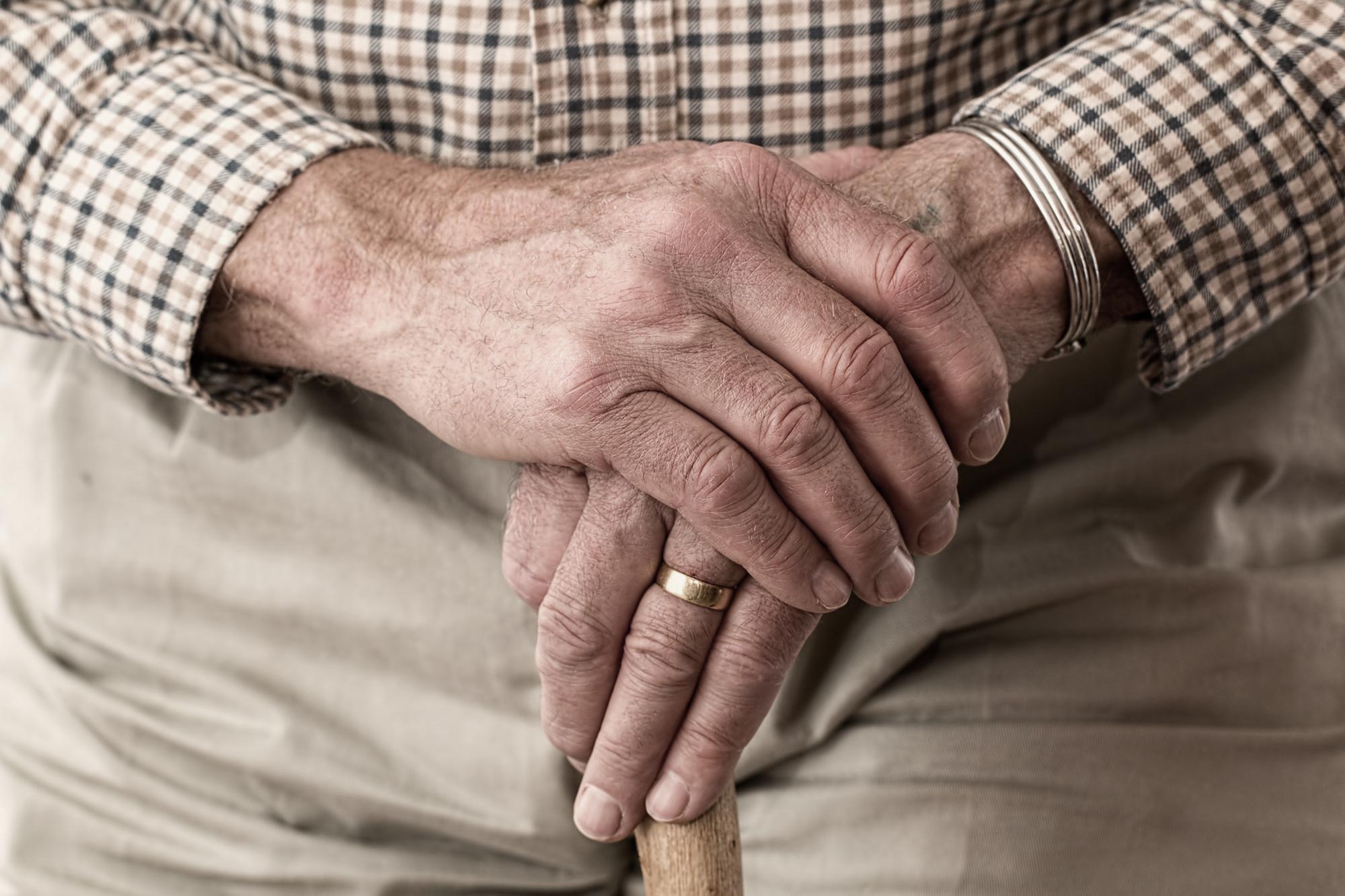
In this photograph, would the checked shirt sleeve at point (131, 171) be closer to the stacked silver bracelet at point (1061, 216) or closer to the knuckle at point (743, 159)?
the knuckle at point (743, 159)

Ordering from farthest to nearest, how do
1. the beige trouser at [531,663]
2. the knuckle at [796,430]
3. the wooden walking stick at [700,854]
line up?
1. the beige trouser at [531,663]
2. the wooden walking stick at [700,854]
3. the knuckle at [796,430]

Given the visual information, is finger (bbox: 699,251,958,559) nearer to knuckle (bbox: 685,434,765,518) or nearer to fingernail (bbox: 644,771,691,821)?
knuckle (bbox: 685,434,765,518)

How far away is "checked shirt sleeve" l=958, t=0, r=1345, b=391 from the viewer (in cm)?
86

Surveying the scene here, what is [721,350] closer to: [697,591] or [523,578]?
[697,591]

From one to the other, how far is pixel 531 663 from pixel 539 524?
0.20 m

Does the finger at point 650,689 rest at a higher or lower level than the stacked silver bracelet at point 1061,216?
lower

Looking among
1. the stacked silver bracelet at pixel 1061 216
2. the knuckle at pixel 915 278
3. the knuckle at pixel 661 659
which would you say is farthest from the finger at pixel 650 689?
the stacked silver bracelet at pixel 1061 216

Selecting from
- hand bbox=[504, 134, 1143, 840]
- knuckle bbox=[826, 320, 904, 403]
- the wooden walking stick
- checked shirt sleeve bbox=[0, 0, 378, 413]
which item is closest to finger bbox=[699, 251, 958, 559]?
knuckle bbox=[826, 320, 904, 403]

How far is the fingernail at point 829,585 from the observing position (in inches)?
31.2

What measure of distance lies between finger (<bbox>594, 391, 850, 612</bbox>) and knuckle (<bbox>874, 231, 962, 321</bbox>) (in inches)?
5.5

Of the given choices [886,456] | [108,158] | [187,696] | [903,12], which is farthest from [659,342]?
[187,696]

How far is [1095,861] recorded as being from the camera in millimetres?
929

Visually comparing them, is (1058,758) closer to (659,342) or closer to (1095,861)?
(1095,861)

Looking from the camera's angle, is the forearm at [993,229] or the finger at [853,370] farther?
the forearm at [993,229]
